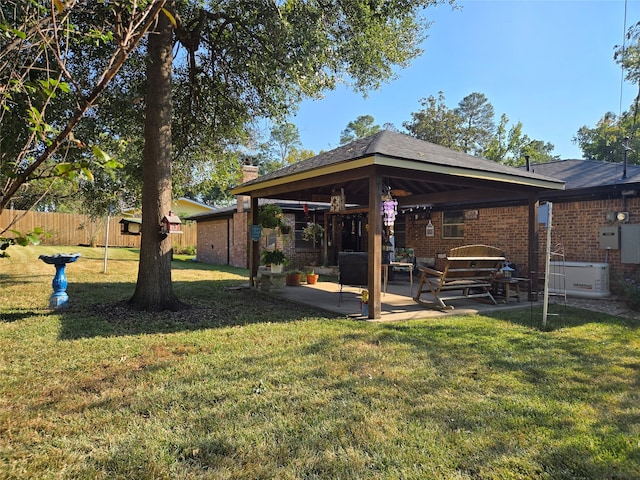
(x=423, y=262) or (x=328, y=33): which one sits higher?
(x=328, y=33)

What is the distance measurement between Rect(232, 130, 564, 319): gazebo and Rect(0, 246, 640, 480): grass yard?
167cm

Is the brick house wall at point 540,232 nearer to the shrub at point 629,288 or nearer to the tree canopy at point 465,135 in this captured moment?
the shrub at point 629,288

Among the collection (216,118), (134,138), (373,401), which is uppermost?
(216,118)

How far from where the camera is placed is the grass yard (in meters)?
2.39

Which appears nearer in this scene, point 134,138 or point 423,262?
point 134,138

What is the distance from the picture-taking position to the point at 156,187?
6793 mm

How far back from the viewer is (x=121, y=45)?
1.62m

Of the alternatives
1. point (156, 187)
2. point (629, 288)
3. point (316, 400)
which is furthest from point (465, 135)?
A: point (316, 400)

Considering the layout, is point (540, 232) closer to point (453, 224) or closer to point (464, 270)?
point (453, 224)

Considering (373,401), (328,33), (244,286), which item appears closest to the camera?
(373,401)

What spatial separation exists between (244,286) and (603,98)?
11947 millimetres

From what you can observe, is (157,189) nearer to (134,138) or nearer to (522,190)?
(134,138)

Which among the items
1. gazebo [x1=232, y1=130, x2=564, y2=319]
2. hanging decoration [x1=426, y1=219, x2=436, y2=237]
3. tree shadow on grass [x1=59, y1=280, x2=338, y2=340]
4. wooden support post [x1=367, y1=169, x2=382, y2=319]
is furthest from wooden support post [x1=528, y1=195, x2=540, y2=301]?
hanging decoration [x1=426, y1=219, x2=436, y2=237]

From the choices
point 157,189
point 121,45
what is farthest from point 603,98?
point 121,45
